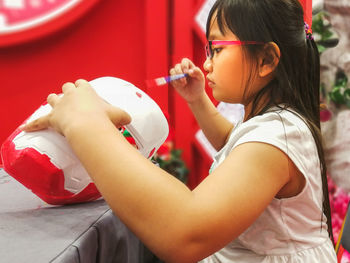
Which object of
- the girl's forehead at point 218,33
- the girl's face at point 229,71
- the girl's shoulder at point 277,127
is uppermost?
the girl's forehead at point 218,33

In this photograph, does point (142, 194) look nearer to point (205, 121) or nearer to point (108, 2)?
point (205, 121)

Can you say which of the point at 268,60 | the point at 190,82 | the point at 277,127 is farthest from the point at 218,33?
the point at 190,82

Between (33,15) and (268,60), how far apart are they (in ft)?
5.18

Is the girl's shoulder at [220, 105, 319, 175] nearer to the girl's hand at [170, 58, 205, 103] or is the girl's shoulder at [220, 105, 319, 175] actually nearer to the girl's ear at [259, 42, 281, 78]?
the girl's ear at [259, 42, 281, 78]

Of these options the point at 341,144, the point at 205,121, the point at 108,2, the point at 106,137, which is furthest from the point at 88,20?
the point at 106,137

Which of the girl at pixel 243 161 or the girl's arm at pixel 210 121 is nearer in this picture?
the girl at pixel 243 161

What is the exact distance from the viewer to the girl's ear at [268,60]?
29.2 inches

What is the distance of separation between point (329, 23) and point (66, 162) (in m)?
1.51

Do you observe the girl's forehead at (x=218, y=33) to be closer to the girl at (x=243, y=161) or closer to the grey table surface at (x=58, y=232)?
the girl at (x=243, y=161)

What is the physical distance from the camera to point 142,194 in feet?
1.81

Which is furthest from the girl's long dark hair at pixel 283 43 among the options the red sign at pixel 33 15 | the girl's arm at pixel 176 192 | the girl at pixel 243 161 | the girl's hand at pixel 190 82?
the red sign at pixel 33 15

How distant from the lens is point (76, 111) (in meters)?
0.64

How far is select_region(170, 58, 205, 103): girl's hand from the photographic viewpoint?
1.10 meters

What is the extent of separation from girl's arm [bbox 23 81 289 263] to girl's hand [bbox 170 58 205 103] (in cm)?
52
